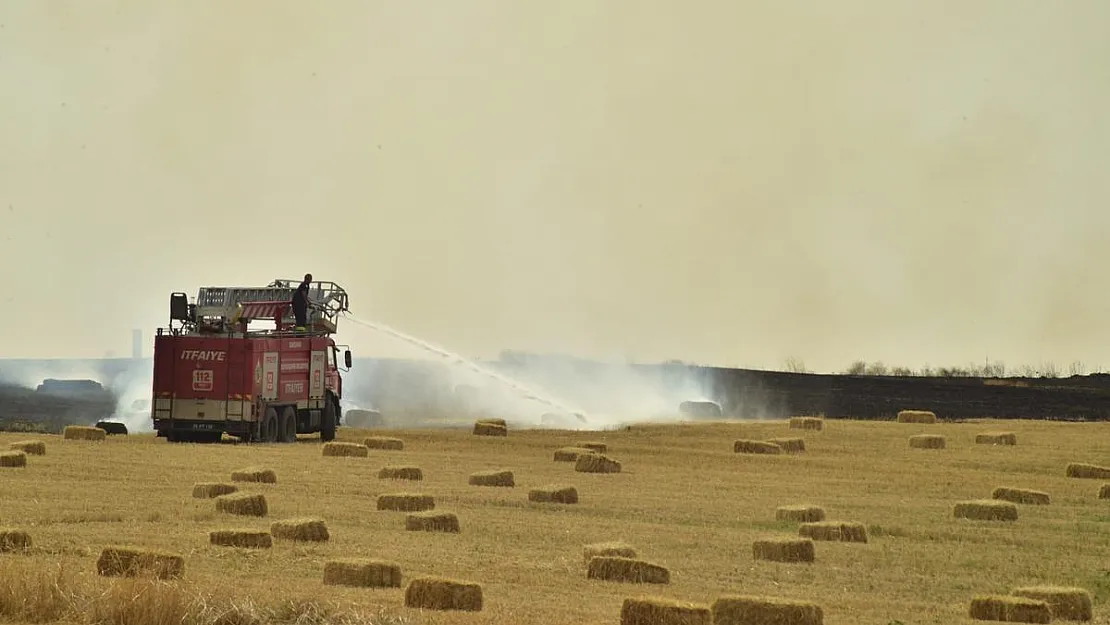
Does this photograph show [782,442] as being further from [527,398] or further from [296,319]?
[527,398]

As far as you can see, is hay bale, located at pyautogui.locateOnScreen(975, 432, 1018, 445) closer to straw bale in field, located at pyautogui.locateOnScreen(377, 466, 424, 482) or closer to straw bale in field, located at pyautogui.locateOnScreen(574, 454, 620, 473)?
straw bale in field, located at pyautogui.locateOnScreen(574, 454, 620, 473)

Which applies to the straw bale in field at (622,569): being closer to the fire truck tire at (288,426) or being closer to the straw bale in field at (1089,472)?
the straw bale in field at (1089,472)

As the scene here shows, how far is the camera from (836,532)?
98.3ft

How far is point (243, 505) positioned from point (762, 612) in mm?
12961

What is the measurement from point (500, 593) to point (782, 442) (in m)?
30.5

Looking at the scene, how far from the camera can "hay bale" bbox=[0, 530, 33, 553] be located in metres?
23.4

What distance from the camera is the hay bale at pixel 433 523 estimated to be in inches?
1153

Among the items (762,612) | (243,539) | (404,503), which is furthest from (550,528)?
(762,612)

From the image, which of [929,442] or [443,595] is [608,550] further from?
[929,442]

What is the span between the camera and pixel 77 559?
2300cm

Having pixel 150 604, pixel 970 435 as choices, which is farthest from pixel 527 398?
pixel 150 604

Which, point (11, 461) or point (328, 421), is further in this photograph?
point (328, 421)

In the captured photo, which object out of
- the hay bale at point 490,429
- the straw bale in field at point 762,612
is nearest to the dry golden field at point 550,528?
the straw bale in field at point 762,612

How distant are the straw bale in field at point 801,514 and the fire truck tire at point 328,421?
2575 cm
